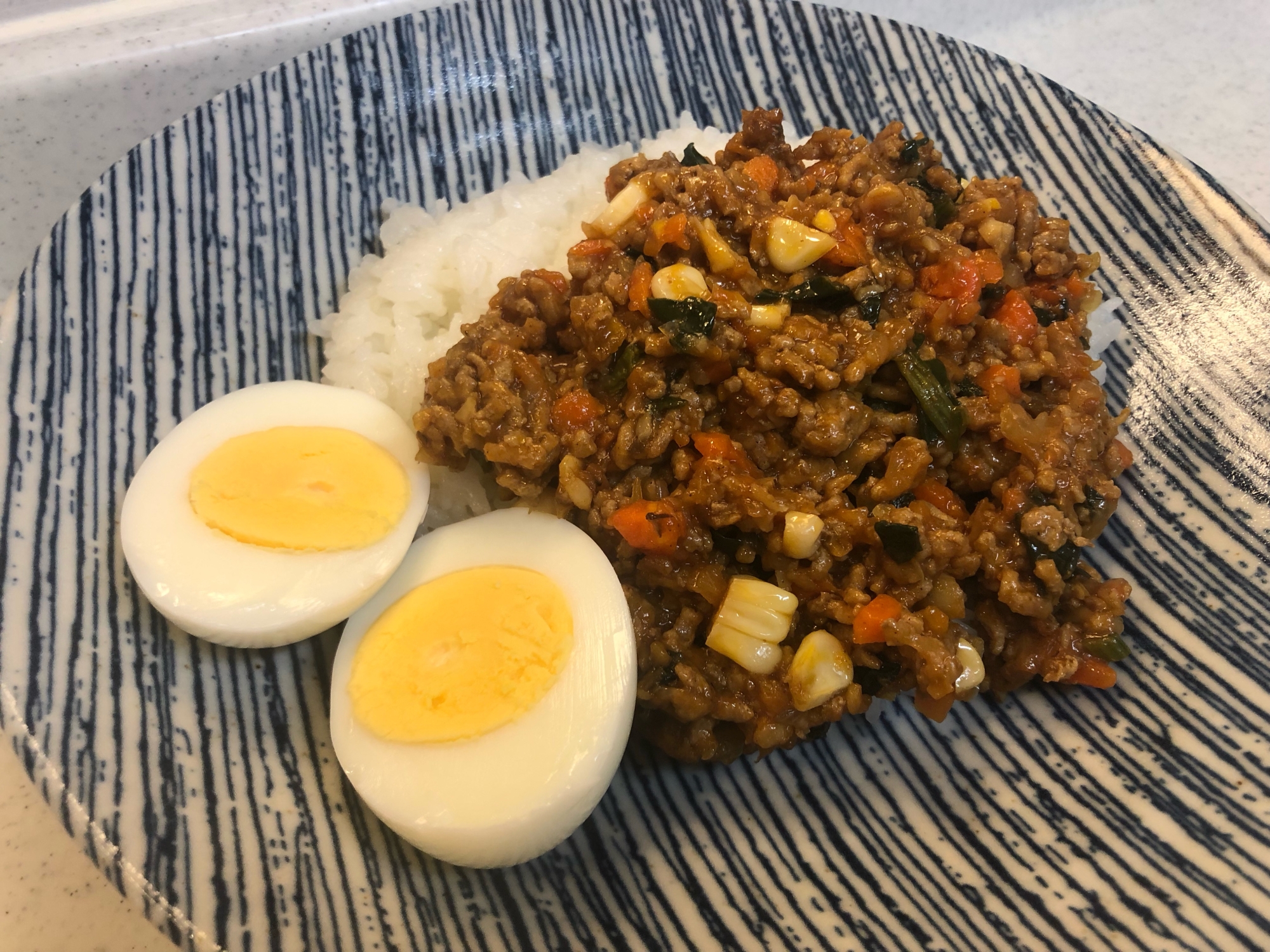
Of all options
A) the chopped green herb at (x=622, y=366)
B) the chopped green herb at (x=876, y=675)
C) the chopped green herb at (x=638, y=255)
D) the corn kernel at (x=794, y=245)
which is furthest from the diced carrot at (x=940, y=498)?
the chopped green herb at (x=638, y=255)

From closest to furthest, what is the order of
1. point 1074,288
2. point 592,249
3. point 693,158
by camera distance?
point 592,249 < point 1074,288 < point 693,158

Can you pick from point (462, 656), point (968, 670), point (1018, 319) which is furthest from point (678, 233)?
point (968, 670)

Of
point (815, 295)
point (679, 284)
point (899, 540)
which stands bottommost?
point (899, 540)

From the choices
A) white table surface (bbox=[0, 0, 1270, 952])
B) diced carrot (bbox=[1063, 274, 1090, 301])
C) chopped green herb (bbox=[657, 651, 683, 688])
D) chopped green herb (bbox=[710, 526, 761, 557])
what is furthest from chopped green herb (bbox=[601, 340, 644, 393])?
white table surface (bbox=[0, 0, 1270, 952])

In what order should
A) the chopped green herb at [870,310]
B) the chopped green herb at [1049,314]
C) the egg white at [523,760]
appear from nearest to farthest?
the egg white at [523,760], the chopped green herb at [870,310], the chopped green herb at [1049,314]

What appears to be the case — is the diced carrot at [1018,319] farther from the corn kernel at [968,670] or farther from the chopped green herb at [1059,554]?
the corn kernel at [968,670]

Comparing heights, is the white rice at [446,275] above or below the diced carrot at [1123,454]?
below

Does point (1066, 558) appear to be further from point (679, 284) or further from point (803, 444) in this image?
point (679, 284)

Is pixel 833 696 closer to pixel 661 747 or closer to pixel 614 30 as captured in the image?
pixel 661 747
